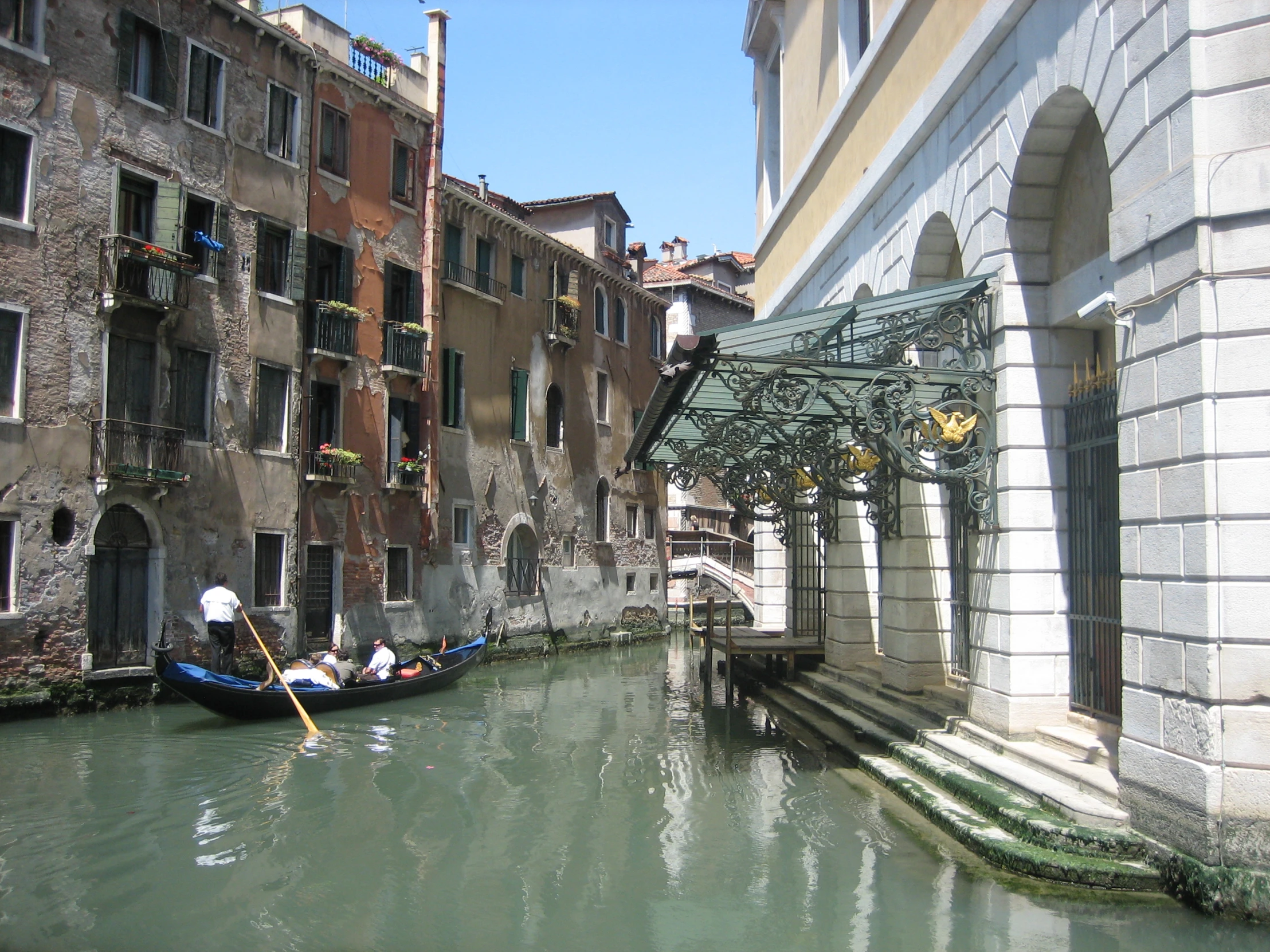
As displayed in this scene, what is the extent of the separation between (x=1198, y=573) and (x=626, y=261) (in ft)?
94.4

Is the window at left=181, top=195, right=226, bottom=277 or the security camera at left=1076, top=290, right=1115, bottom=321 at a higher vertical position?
the window at left=181, top=195, right=226, bottom=277

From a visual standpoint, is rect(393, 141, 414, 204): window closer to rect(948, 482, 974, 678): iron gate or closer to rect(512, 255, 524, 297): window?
rect(512, 255, 524, 297): window

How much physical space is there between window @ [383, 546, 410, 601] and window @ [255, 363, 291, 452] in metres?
3.63

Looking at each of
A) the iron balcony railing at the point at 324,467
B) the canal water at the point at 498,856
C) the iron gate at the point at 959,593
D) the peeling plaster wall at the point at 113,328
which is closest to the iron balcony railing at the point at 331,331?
the peeling plaster wall at the point at 113,328

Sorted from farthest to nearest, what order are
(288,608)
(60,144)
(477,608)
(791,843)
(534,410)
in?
(534,410), (477,608), (288,608), (60,144), (791,843)

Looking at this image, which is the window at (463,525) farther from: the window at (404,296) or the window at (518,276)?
the window at (518,276)

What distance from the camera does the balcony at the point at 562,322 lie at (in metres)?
27.3

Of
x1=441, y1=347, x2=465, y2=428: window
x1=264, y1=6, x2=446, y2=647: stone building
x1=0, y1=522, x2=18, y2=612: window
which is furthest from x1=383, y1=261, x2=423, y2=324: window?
x1=0, y1=522, x2=18, y2=612: window

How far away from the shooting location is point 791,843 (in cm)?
749

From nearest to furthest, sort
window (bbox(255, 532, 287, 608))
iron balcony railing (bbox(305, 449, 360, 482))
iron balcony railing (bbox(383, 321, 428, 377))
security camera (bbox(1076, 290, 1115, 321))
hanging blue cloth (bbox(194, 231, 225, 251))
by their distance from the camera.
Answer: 1. security camera (bbox(1076, 290, 1115, 321))
2. hanging blue cloth (bbox(194, 231, 225, 251))
3. window (bbox(255, 532, 287, 608))
4. iron balcony railing (bbox(305, 449, 360, 482))
5. iron balcony railing (bbox(383, 321, 428, 377))

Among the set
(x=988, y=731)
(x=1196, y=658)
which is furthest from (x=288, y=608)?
(x=1196, y=658)

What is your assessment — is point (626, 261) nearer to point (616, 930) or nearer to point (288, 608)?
point (288, 608)

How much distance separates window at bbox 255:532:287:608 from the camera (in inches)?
714

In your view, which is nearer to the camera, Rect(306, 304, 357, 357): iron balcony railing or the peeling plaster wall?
the peeling plaster wall
